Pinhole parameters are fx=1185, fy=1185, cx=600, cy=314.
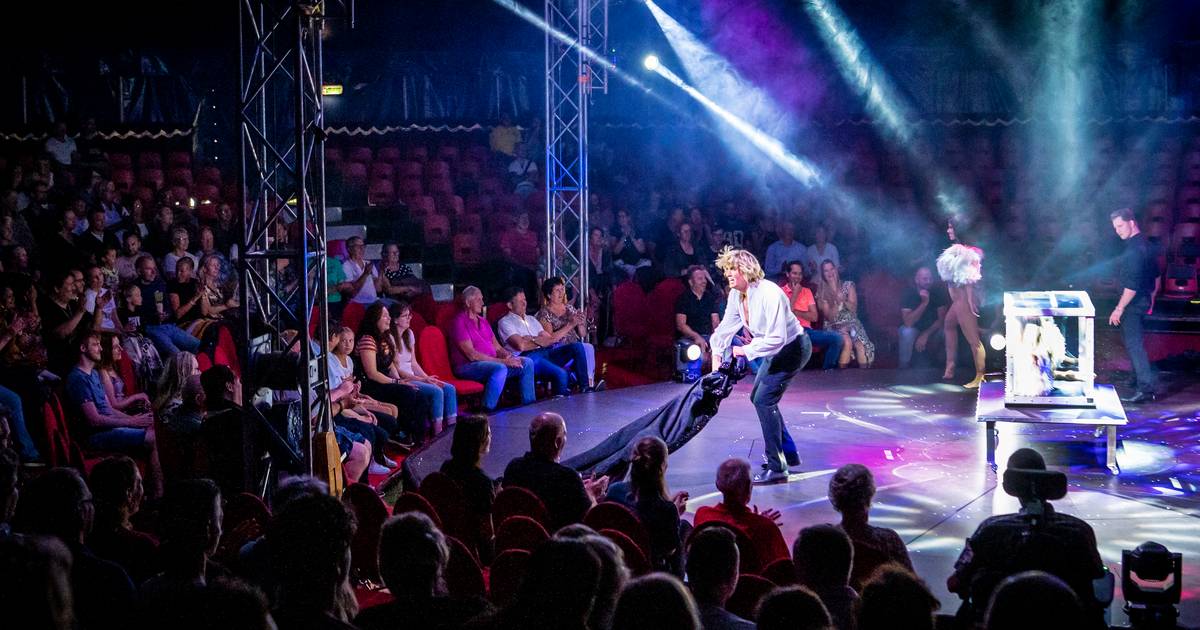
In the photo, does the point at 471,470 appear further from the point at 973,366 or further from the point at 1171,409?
the point at 973,366

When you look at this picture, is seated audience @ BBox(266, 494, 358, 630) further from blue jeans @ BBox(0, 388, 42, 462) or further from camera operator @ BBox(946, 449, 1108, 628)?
blue jeans @ BBox(0, 388, 42, 462)

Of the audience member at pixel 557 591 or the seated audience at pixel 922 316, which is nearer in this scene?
the audience member at pixel 557 591

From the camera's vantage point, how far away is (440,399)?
8664mm

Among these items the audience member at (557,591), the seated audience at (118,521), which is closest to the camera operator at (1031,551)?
the audience member at (557,591)

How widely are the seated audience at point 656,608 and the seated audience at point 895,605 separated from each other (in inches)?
14.4

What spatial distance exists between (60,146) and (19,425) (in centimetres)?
648

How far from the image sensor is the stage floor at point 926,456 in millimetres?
5926

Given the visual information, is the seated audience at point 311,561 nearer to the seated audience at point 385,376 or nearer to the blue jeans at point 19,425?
the blue jeans at point 19,425

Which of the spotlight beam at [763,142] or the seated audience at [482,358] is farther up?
the spotlight beam at [763,142]

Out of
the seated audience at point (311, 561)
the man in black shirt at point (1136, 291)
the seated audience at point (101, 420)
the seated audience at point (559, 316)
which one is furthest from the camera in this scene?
the seated audience at point (559, 316)

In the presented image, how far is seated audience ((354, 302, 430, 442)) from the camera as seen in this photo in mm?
8539

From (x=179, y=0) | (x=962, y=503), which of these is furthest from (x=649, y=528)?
(x=179, y=0)

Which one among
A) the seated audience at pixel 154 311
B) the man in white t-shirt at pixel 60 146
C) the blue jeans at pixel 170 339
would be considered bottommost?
the blue jeans at pixel 170 339

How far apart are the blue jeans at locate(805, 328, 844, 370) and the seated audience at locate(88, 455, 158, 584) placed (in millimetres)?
8265
